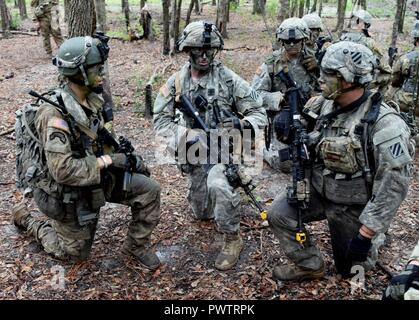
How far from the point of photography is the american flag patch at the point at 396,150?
3.70 m

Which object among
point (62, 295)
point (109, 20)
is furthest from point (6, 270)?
point (109, 20)

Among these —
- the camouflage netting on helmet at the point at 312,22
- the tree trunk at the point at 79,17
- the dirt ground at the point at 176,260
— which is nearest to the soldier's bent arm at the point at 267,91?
the dirt ground at the point at 176,260

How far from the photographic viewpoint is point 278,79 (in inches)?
277

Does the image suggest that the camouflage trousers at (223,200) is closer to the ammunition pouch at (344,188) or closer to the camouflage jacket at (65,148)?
the ammunition pouch at (344,188)

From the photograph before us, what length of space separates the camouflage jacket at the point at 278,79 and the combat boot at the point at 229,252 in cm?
276

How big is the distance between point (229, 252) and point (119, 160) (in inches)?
63.3

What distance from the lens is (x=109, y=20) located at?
24.7 metres

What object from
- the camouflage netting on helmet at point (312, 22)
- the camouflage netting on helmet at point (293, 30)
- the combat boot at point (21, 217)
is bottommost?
the combat boot at point (21, 217)

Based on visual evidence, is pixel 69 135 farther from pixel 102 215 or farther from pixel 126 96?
pixel 126 96

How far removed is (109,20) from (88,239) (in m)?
22.2


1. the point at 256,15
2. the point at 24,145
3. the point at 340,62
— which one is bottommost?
the point at 256,15

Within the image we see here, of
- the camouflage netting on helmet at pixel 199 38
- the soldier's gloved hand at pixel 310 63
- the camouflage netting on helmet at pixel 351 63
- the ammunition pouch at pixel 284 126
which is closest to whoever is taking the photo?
the camouflage netting on helmet at pixel 351 63

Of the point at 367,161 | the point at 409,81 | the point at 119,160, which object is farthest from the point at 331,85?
the point at 409,81

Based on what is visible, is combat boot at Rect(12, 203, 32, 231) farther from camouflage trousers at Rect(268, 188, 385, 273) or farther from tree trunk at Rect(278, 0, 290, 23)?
tree trunk at Rect(278, 0, 290, 23)
